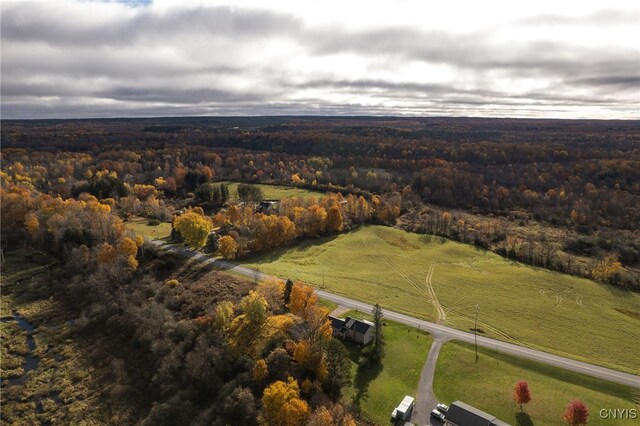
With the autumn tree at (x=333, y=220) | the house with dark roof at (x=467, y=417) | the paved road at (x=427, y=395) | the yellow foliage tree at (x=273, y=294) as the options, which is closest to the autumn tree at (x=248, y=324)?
the yellow foliage tree at (x=273, y=294)

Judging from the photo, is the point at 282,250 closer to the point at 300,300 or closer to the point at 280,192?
the point at 300,300

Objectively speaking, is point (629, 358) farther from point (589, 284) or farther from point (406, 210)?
point (406, 210)

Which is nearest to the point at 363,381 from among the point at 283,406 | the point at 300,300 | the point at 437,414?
the point at 437,414

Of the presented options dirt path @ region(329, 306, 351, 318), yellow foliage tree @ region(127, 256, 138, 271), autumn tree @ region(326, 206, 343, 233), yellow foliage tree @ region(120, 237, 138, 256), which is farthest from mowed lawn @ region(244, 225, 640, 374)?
yellow foliage tree @ region(120, 237, 138, 256)

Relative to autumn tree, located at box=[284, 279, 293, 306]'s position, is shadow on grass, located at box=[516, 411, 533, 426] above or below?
below

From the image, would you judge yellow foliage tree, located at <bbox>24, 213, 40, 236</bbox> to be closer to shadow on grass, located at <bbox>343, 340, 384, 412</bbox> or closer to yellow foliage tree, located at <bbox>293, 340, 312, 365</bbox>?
yellow foliage tree, located at <bbox>293, 340, 312, 365</bbox>

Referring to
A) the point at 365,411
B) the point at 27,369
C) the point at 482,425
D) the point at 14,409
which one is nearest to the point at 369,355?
the point at 365,411
